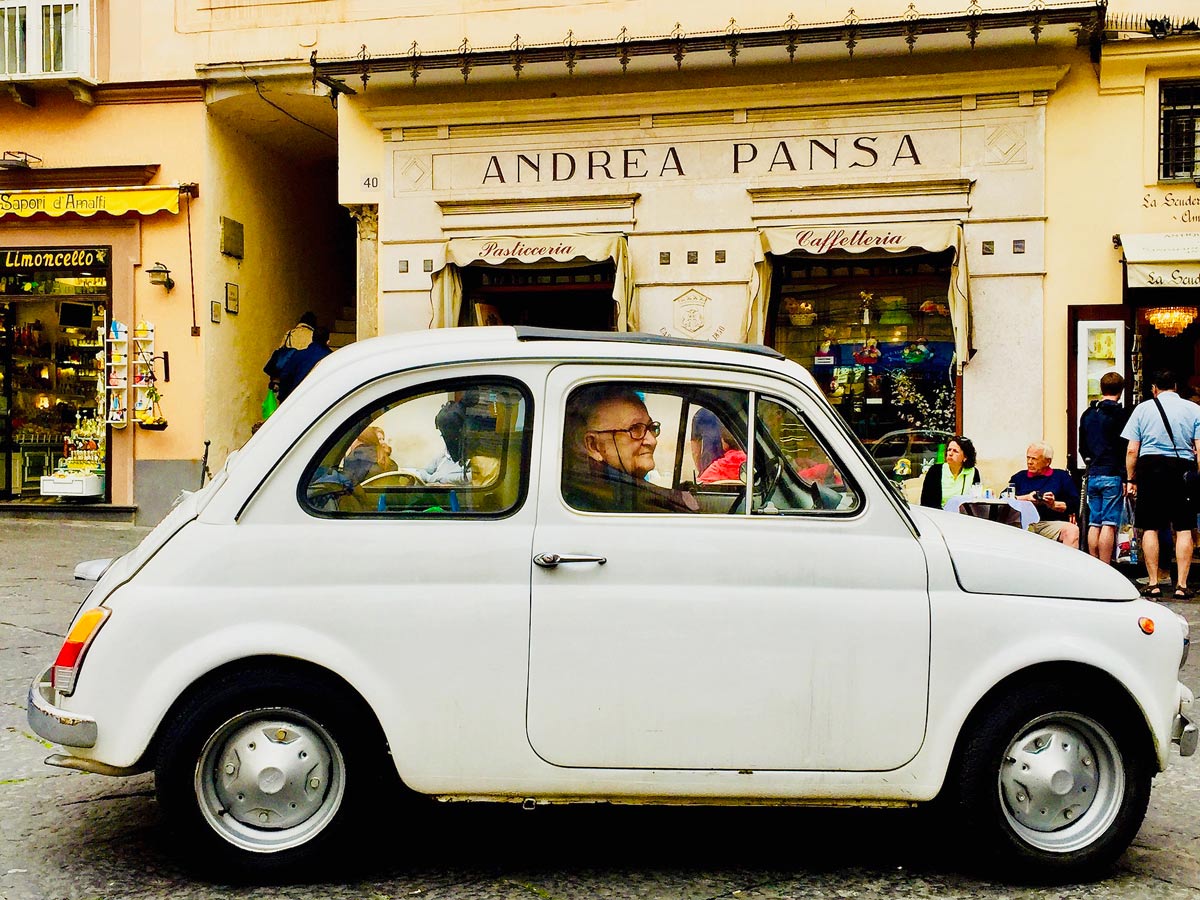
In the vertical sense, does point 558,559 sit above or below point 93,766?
above

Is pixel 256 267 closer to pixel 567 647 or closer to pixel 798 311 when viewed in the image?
pixel 798 311

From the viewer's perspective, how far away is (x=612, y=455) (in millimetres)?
3871

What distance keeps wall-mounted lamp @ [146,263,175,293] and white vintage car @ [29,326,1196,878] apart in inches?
440

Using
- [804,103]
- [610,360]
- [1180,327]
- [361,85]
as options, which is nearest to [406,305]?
[361,85]

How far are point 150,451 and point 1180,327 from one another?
11760mm

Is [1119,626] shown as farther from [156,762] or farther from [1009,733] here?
[156,762]

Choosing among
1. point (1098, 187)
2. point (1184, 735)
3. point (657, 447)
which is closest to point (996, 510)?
point (1184, 735)

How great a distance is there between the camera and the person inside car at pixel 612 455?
3.83 m

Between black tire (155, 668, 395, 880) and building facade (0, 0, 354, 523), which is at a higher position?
building facade (0, 0, 354, 523)

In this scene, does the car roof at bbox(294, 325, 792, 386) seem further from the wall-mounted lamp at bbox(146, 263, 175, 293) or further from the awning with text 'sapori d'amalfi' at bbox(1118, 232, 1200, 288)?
the wall-mounted lamp at bbox(146, 263, 175, 293)

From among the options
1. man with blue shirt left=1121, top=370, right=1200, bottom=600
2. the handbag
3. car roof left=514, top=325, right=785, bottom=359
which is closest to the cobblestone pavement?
car roof left=514, top=325, right=785, bottom=359

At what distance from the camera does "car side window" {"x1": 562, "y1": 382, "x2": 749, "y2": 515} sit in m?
3.85

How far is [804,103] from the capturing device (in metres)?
12.4

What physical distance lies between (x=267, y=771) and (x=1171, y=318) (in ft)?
35.5
